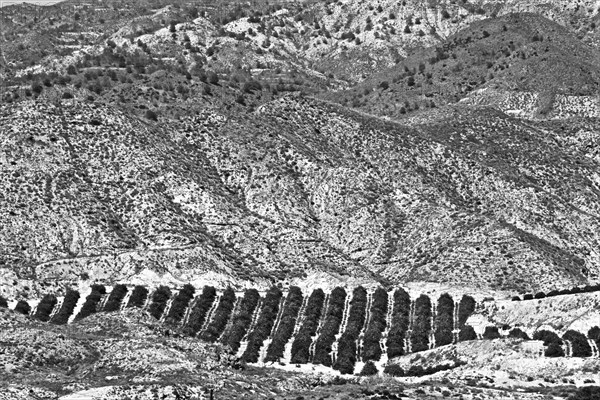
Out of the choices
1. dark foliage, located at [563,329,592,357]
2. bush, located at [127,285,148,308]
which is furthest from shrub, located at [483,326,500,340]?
bush, located at [127,285,148,308]

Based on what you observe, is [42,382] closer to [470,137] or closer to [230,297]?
[230,297]

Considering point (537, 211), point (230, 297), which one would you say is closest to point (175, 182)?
point (230, 297)

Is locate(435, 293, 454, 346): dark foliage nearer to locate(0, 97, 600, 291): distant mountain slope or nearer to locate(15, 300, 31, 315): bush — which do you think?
locate(0, 97, 600, 291): distant mountain slope

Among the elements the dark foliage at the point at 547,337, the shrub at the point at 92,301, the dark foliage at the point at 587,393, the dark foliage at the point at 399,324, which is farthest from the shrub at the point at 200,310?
the dark foliage at the point at 587,393

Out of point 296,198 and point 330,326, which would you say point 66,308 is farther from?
point 296,198

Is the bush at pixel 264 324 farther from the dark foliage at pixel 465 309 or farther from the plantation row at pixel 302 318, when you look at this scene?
the dark foliage at pixel 465 309
